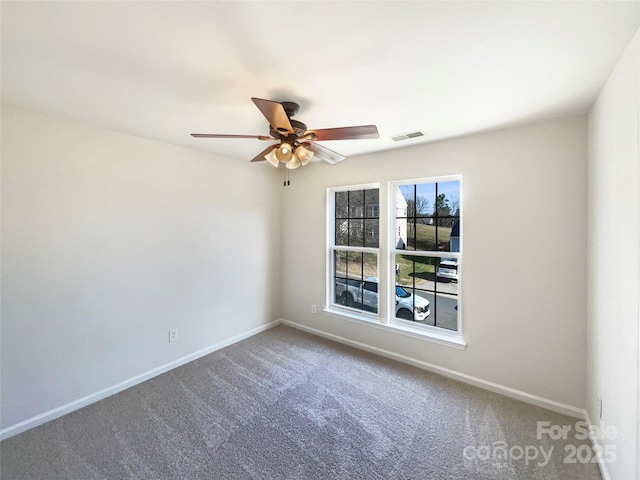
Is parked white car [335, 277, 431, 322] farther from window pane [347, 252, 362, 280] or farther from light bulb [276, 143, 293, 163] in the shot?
light bulb [276, 143, 293, 163]

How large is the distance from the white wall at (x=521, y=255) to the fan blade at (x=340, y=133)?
1.33 meters

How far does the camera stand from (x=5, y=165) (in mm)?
1886

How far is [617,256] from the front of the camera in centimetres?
145

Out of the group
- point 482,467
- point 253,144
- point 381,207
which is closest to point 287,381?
point 482,467

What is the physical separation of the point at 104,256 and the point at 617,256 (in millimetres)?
3743

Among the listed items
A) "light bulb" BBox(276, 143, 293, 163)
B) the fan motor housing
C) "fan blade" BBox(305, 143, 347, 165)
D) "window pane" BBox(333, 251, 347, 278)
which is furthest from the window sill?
the fan motor housing

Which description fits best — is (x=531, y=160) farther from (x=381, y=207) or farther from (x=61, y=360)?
(x=61, y=360)

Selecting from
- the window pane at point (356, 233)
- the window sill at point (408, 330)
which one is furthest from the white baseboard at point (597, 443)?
the window pane at point (356, 233)

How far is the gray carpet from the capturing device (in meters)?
1.65

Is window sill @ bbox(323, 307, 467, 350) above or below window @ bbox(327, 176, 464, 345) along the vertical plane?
below

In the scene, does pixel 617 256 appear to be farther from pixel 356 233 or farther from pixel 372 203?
pixel 356 233

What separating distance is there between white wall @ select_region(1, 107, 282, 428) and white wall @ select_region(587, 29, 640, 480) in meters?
3.40

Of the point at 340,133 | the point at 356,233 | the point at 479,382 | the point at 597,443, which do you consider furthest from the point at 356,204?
the point at 597,443

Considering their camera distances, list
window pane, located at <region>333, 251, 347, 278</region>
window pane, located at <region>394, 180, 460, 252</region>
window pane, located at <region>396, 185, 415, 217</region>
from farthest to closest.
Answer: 1. window pane, located at <region>333, 251, 347, 278</region>
2. window pane, located at <region>396, 185, 415, 217</region>
3. window pane, located at <region>394, 180, 460, 252</region>
